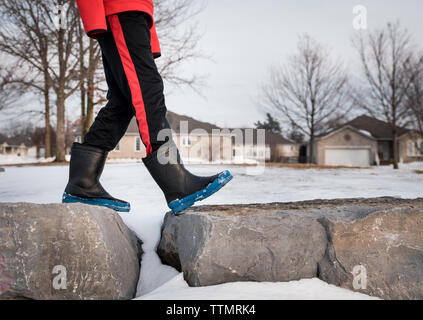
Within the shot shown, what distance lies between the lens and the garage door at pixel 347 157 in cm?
2578

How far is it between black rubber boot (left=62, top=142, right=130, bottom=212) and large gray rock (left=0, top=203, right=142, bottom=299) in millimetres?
341

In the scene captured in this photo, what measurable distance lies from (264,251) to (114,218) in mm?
712

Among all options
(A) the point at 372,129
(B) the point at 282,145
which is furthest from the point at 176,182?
(B) the point at 282,145

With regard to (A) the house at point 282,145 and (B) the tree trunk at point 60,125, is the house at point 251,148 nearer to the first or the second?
(A) the house at point 282,145

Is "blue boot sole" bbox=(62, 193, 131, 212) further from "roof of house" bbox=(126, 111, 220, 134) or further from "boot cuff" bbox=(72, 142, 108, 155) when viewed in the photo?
"roof of house" bbox=(126, 111, 220, 134)

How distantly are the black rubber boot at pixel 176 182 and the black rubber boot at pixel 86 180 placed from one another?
39cm

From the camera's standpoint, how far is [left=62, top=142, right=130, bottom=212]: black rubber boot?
1.54 metres

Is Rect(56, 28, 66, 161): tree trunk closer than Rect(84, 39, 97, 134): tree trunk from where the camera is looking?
No

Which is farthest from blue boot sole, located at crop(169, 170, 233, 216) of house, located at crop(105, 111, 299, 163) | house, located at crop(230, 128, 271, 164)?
house, located at crop(230, 128, 271, 164)

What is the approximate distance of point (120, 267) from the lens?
4.10ft

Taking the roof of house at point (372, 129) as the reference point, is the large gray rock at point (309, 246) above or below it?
below

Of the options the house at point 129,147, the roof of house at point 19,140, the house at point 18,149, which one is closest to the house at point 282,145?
the house at point 129,147

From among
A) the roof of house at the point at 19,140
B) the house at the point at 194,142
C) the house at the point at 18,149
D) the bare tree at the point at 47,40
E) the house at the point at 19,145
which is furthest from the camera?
the roof of house at the point at 19,140

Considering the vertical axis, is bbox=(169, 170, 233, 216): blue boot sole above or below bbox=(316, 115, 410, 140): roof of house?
below
